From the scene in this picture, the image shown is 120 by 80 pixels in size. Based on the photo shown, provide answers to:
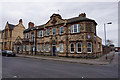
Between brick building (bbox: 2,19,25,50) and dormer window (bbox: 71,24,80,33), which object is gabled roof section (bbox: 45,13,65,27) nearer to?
dormer window (bbox: 71,24,80,33)

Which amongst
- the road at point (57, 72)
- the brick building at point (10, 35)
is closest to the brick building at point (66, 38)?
the road at point (57, 72)

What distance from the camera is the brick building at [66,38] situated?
57.1 feet

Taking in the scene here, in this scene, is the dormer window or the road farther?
the dormer window

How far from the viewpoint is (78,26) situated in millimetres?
18438

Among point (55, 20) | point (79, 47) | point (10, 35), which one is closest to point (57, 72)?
point (79, 47)

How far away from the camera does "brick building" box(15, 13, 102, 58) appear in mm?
17391

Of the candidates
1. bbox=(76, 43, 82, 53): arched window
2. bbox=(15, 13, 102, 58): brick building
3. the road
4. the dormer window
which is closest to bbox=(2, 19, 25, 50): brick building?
bbox=(15, 13, 102, 58): brick building

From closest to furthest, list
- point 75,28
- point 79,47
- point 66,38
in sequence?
point 79,47
point 75,28
point 66,38

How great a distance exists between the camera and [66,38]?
1962 centimetres

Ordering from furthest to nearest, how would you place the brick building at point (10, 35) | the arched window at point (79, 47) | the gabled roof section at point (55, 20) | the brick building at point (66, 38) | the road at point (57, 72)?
the brick building at point (10, 35) → the gabled roof section at point (55, 20) → the arched window at point (79, 47) → the brick building at point (66, 38) → the road at point (57, 72)

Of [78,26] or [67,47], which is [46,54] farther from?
[78,26]

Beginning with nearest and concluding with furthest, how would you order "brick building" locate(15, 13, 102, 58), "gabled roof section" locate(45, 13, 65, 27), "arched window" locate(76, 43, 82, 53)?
"brick building" locate(15, 13, 102, 58) → "arched window" locate(76, 43, 82, 53) → "gabled roof section" locate(45, 13, 65, 27)

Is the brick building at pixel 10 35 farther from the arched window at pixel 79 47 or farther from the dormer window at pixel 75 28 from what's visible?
the arched window at pixel 79 47

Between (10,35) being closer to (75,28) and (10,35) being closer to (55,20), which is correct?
(55,20)
